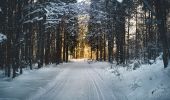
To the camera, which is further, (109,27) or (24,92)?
(109,27)

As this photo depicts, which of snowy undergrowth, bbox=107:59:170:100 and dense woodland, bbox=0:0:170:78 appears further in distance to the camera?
dense woodland, bbox=0:0:170:78

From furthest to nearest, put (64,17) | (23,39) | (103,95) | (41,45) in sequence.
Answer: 1. (64,17)
2. (41,45)
3. (23,39)
4. (103,95)

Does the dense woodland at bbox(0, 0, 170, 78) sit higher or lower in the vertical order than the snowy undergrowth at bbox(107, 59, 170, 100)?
higher

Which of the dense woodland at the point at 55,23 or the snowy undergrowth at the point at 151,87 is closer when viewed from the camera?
the snowy undergrowth at the point at 151,87

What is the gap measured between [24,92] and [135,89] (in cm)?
558

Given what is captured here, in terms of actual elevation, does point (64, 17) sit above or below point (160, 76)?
above

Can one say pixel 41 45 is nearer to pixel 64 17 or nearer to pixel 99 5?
pixel 99 5

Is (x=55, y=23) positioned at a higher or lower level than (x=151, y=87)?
higher

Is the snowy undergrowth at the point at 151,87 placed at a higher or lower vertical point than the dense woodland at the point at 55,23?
lower

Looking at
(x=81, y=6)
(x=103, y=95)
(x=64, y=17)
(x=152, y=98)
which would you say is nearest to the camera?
(x=152, y=98)

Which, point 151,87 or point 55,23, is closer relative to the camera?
point 151,87

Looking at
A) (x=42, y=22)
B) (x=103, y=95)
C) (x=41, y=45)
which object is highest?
(x=42, y=22)

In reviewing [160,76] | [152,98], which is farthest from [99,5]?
[152,98]

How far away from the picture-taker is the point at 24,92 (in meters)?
18.3
